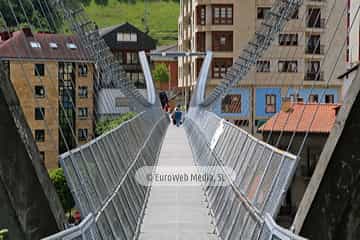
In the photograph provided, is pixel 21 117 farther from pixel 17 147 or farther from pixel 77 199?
pixel 77 199

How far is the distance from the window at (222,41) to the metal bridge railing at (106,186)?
135 feet

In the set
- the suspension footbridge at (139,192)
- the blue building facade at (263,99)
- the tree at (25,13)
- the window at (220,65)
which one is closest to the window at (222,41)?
the window at (220,65)

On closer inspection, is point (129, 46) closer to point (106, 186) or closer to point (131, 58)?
point (131, 58)

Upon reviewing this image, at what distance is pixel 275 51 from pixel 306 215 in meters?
44.7

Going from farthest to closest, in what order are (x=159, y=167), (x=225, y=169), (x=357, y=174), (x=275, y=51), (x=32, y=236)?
(x=275, y=51) < (x=159, y=167) < (x=225, y=169) < (x=32, y=236) < (x=357, y=174)

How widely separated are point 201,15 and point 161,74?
1663 inches

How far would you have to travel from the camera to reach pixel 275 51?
1980 inches

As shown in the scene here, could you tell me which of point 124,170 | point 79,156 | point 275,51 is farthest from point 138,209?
point 275,51

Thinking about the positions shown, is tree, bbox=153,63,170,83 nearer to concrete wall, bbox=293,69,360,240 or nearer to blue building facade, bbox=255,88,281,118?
blue building facade, bbox=255,88,281,118

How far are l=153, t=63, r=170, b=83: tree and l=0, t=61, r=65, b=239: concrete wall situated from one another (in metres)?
87.5

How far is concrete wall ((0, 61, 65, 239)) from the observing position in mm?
6852

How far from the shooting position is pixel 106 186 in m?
7.71

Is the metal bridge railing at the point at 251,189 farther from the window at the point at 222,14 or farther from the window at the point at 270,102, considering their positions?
the window at the point at 222,14

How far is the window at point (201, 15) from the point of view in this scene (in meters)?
53.5
